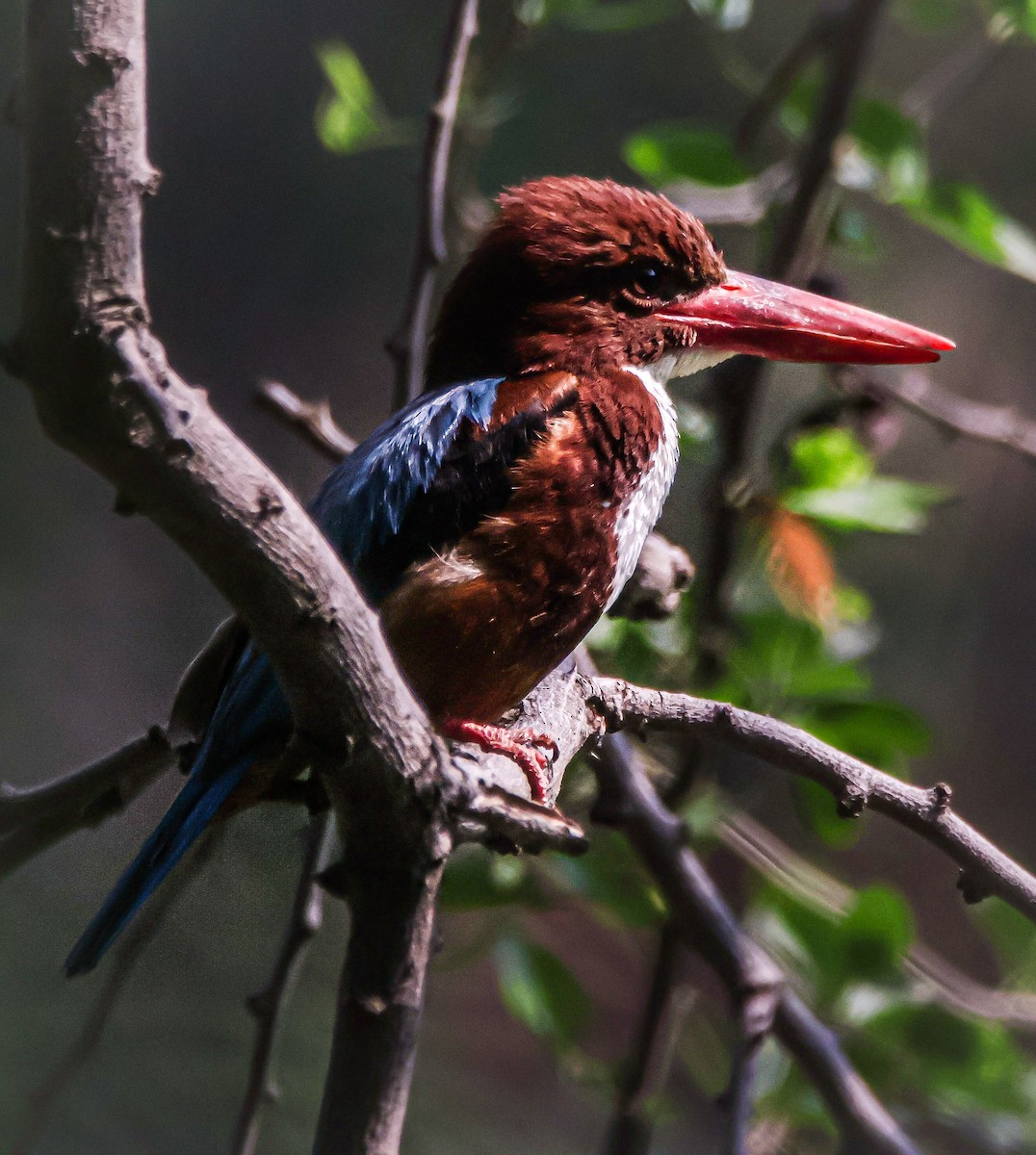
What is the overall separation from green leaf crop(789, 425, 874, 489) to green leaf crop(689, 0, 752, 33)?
1.91 feet

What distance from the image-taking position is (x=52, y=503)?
42.0 inches

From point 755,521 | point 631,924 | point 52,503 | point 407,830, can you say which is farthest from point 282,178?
point 407,830

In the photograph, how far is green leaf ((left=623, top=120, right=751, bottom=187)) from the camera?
1581mm

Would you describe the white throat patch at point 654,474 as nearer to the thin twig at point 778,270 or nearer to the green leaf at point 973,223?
the thin twig at point 778,270

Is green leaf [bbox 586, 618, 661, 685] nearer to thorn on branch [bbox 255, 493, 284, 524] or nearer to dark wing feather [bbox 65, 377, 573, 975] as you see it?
dark wing feather [bbox 65, 377, 573, 975]

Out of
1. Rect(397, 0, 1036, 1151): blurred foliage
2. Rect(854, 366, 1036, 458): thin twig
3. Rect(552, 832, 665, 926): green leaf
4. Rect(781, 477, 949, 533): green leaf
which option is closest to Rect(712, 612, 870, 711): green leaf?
Rect(397, 0, 1036, 1151): blurred foliage

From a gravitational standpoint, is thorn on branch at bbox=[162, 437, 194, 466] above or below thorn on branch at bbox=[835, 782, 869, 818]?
above

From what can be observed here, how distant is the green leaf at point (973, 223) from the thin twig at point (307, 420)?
0.77 meters

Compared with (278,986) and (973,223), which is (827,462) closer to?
(973,223)

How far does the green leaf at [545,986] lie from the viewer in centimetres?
155

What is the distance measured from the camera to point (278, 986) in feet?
3.60

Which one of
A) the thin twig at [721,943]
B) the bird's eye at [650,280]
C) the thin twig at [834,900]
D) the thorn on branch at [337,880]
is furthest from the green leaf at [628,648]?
the thorn on branch at [337,880]

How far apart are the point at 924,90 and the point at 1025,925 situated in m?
1.41

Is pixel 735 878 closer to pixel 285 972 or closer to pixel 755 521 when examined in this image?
pixel 755 521
